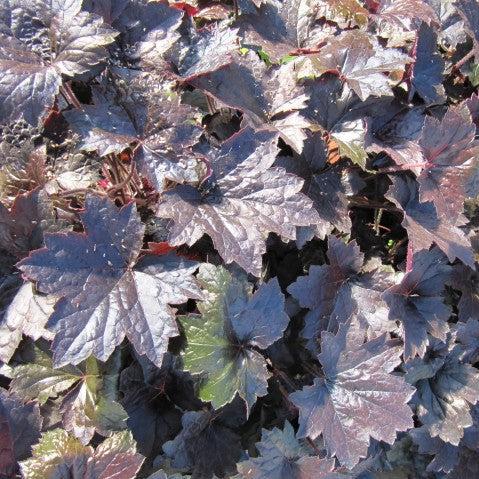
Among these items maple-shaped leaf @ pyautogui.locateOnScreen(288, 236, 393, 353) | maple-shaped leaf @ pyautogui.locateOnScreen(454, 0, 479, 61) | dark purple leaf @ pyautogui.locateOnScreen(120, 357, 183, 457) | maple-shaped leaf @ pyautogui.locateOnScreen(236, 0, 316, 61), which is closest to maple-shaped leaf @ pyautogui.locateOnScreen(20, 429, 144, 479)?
dark purple leaf @ pyautogui.locateOnScreen(120, 357, 183, 457)

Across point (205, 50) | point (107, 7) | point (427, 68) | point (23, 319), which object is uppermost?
point (107, 7)

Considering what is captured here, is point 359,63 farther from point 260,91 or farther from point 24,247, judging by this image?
point 24,247

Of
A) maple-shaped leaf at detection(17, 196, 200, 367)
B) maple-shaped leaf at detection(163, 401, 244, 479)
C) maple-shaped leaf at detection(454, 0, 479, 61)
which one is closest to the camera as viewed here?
maple-shaped leaf at detection(17, 196, 200, 367)

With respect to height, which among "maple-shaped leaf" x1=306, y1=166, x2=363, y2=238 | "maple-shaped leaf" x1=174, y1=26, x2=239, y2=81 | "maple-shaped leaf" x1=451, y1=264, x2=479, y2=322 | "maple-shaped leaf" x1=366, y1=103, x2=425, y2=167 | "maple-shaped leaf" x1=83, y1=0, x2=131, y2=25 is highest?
"maple-shaped leaf" x1=83, y1=0, x2=131, y2=25

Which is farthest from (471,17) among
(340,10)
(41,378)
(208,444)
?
(41,378)

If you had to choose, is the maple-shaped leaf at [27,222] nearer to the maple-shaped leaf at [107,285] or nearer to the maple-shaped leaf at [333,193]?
the maple-shaped leaf at [107,285]

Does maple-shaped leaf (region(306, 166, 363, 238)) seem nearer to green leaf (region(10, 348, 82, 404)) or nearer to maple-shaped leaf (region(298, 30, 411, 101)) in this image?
maple-shaped leaf (region(298, 30, 411, 101))
